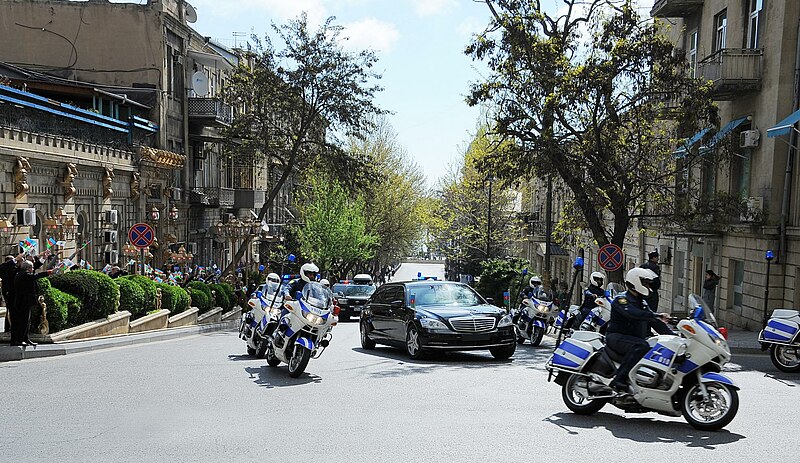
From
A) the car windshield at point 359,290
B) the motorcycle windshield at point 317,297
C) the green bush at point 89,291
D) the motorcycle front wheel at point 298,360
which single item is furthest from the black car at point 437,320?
the car windshield at point 359,290

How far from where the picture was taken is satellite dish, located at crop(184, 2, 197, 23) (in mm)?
41359

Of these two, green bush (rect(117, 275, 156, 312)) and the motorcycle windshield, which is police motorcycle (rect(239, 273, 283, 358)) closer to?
the motorcycle windshield

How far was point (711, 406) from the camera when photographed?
9.07 meters

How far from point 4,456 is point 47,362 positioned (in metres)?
7.06

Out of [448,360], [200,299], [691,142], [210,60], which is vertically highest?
[210,60]

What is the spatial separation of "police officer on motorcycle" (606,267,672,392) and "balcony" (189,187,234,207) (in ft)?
111

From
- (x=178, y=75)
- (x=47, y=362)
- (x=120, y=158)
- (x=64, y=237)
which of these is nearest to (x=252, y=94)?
(x=178, y=75)

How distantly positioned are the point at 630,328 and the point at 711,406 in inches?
47.8

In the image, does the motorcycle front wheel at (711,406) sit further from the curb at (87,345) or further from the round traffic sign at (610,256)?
the round traffic sign at (610,256)

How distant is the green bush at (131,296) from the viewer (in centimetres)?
1961

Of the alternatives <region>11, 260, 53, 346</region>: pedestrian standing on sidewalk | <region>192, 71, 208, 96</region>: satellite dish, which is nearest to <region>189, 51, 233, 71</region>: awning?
<region>192, 71, 208, 96</region>: satellite dish

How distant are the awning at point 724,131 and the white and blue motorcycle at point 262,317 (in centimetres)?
1547

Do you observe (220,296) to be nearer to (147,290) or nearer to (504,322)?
(147,290)

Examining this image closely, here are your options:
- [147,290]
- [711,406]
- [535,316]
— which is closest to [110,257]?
[147,290]
